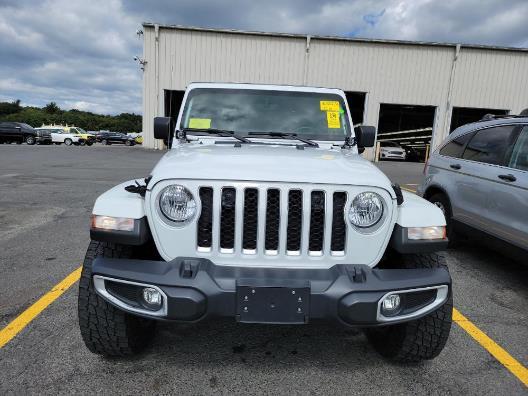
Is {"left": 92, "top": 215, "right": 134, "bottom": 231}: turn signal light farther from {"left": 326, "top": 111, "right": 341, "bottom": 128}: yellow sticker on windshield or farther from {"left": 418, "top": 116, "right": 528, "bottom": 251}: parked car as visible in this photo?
{"left": 418, "top": 116, "right": 528, "bottom": 251}: parked car

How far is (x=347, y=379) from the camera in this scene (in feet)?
7.97

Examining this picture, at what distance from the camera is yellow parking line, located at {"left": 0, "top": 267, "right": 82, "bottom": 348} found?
9.16 ft

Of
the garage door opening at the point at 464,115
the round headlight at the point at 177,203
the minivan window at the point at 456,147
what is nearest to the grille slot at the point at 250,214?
the round headlight at the point at 177,203

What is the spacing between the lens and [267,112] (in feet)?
12.0

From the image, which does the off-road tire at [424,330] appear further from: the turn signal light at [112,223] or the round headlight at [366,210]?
the turn signal light at [112,223]

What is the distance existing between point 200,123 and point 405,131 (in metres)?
28.7

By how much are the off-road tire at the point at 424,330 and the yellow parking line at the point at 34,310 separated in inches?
99.2

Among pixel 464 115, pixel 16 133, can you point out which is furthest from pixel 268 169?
pixel 16 133

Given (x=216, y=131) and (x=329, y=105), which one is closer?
(x=216, y=131)

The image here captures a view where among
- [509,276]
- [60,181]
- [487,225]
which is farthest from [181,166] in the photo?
[60,181]

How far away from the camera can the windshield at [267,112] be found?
355 cm

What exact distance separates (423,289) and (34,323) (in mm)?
2652

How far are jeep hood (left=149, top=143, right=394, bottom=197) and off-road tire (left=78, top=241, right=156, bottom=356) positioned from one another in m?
0.50

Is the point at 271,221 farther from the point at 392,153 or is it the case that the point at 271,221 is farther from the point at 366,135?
the point at 392,153
